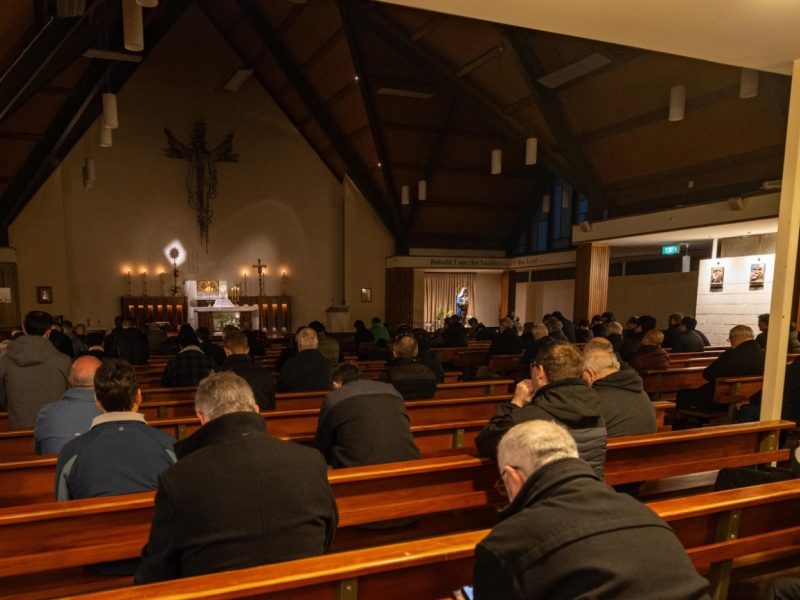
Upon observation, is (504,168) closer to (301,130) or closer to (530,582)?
(301,130)

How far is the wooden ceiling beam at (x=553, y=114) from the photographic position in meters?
8.36

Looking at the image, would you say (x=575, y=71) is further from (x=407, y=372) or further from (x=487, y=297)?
(x=487, y=297)

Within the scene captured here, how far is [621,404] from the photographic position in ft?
9.65

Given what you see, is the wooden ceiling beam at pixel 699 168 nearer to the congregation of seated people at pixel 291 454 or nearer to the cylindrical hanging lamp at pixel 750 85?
the cylindrical hanging lamp at pixel 750 85

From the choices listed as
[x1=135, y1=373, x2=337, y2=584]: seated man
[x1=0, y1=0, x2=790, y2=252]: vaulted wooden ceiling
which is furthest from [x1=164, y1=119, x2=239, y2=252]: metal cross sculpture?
[x1=135, y1=373, x2=337, y2=584]: seated man

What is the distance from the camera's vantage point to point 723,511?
1936 millimetres

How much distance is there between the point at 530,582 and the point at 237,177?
1551cm

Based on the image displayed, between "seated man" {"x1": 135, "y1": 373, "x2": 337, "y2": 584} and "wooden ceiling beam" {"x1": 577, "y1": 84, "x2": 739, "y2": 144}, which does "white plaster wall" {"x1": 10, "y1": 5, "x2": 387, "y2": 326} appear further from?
"seated man" {"x1": 135, "y1": 373, "x2": 337, "y2": 584}

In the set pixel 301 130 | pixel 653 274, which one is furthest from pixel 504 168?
pixel 301 130

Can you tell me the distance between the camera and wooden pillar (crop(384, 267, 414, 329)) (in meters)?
15.5

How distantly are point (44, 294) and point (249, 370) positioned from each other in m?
12.1

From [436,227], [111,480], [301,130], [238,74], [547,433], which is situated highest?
[238,74]

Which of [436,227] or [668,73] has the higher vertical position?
[668,73]

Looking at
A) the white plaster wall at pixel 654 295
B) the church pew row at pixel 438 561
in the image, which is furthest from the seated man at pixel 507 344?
the church pew row at pixel 438 561
